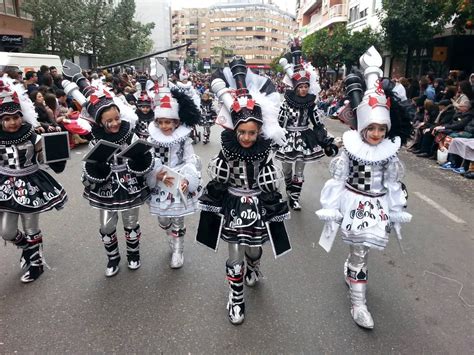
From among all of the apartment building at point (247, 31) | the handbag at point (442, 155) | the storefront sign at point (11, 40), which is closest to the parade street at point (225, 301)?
the handbag at point (442, 155)

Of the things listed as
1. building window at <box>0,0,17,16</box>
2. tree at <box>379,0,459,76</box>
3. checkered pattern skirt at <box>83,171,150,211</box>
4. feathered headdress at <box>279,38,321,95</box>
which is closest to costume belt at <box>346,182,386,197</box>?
checkered pattern skirt at <box>83,171,150,211</box>

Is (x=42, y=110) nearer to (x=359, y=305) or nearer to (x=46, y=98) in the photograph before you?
(x=46, y=98)

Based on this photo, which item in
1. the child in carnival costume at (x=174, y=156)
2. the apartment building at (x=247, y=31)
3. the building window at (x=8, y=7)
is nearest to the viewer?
the child in carnival costume at (x=174, y=156)

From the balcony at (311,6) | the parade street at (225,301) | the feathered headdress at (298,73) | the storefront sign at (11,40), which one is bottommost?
the parade street at (225,301)

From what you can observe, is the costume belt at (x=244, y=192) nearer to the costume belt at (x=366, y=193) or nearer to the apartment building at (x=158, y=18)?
the costume belt at (x=366, y=193)

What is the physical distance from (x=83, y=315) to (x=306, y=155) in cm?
372

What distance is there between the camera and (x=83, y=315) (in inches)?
→ 131

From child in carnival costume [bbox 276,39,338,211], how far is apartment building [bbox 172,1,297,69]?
93824mm

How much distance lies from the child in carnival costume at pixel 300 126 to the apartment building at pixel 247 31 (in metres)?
93.8

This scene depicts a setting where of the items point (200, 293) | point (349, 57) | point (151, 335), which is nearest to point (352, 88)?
point (200, 293)

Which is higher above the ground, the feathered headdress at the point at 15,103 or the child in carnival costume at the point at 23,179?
the feathered headdress at the point at 15,103

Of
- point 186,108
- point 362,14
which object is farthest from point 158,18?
point 186,108

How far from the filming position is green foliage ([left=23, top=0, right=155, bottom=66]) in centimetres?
2045

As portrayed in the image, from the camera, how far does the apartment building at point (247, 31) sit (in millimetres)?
103500
